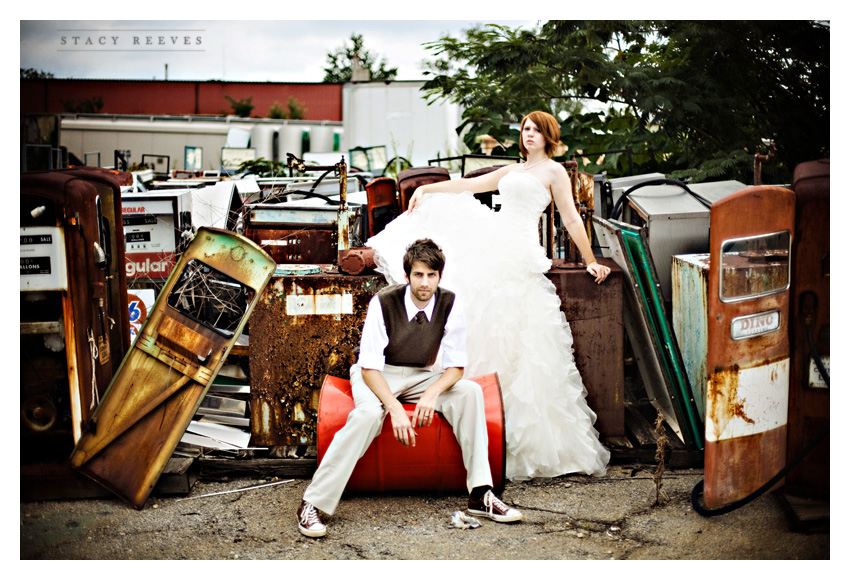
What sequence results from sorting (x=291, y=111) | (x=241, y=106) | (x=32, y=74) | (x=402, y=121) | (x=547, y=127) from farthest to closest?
(x=291, y=111)
(x=241, y=106)
(x=402, y=121)
(x=547, y=127)
(x=32, y=74)

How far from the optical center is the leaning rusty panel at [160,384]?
139 inches

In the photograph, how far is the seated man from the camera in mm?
3252

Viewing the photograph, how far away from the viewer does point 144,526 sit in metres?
3.35

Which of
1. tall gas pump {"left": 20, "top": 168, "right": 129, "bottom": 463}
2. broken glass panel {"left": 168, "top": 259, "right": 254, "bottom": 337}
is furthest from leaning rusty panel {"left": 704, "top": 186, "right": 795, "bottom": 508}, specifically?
tall gas pump {"left": 20, "top": 168, "right": 129, "bottom": 463}

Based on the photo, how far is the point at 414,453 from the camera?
346 centimetres

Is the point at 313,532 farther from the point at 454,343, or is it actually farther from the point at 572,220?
the point at 572,220

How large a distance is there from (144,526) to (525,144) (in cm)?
294

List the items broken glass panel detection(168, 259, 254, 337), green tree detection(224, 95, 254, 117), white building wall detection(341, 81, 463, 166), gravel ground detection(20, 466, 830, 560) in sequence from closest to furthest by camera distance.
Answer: gravel ground detection(20, 466, 830, 560) → broken glass panel detection(168, 259, 254, 337) → white building wall detection(341, 81, 463, 166) → green tree detection(224, 95, 254, 117)

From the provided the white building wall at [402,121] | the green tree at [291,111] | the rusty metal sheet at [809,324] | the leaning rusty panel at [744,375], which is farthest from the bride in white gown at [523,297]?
the green tree at [291,111]

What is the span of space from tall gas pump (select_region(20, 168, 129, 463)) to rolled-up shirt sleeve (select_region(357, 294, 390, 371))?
1.47 metres

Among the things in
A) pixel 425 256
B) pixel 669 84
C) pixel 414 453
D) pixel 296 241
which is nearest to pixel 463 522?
pixel 414 453

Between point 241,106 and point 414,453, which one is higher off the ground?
point 241,106

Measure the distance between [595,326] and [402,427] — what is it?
1.50 meters

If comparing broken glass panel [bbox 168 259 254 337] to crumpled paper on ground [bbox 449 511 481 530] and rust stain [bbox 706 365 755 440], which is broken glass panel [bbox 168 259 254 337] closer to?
crumpled paper on ground [bbox 449 511 481 530]
